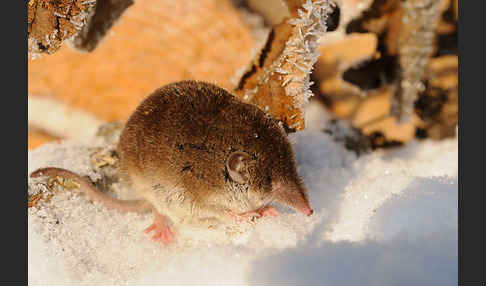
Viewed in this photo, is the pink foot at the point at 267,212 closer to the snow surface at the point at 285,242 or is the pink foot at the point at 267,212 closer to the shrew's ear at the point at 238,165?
the snow surface at the point at 285,242

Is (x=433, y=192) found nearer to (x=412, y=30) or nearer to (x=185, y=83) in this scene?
(x=185, y=83)

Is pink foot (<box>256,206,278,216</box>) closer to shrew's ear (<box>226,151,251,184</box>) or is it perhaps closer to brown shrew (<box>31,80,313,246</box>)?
brown shrew (<box>31,80,313,246</box>)

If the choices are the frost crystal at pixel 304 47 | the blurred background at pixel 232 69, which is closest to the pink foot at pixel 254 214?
the frost crystal at pixel 304 47

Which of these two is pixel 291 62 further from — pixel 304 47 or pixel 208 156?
pixel 208 156

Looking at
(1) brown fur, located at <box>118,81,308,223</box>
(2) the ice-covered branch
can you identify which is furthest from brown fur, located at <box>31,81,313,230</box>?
(2) the ice-covered branch

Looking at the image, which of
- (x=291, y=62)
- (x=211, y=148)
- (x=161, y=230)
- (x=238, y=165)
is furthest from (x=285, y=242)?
(x=291, y=62)
